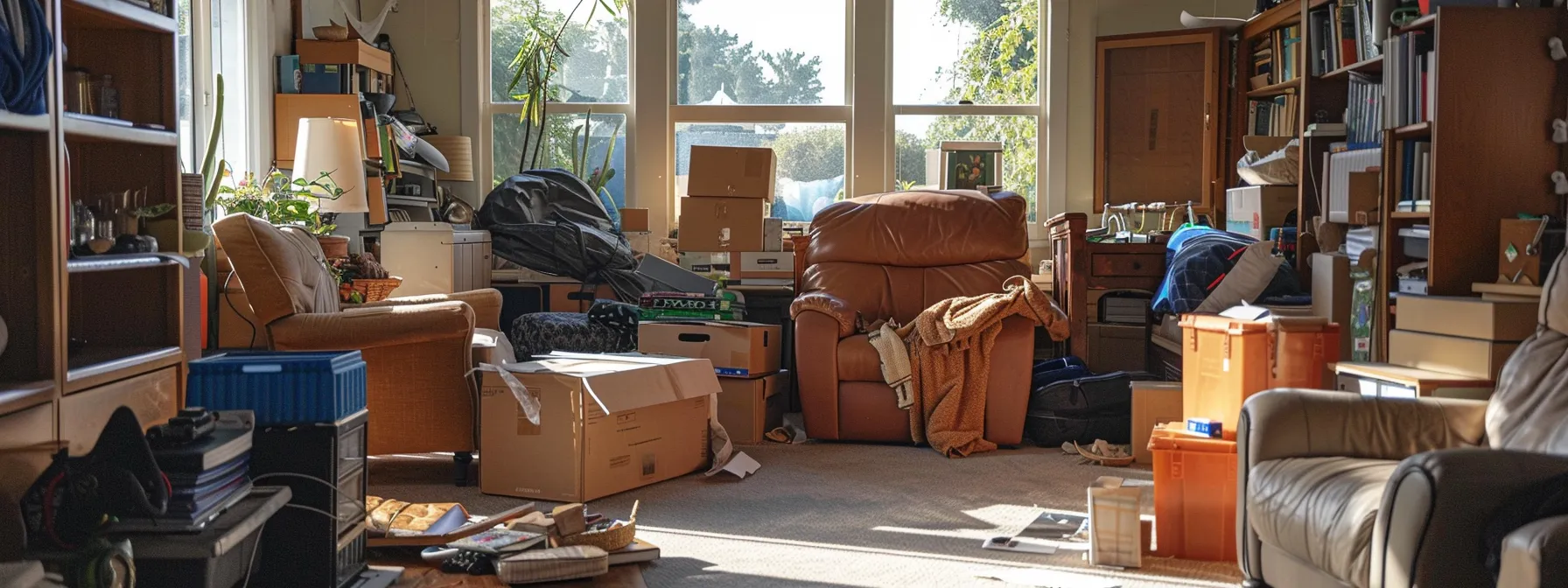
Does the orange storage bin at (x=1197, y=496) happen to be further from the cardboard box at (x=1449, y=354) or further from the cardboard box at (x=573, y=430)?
the cardboard box at (x=573, y=430)

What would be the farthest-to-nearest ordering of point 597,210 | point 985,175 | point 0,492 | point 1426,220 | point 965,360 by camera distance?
point 597,210 → point 985,175 → point 965,360 → point 1426,220 → point 0,492

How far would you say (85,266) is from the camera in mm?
2641

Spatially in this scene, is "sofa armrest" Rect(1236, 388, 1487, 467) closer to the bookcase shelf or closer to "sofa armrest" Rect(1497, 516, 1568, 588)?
"sofa armrest" Rect(1497, 516, 1568, 588)

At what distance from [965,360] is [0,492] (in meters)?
3.09

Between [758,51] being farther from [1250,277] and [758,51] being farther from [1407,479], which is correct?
[1407,479]

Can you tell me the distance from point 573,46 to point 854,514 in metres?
3.99

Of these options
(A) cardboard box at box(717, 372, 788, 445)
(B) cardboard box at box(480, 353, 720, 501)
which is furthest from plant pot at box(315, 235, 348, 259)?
(A) cardboard box at box(717, 372, 788, 445)

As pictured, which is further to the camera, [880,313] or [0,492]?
[880,313]

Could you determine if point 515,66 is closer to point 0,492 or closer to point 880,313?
point 880,313

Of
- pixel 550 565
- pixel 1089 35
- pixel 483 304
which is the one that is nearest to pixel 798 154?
pixel 1089 35

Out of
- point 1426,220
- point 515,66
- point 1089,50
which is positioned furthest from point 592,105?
point 1426,220

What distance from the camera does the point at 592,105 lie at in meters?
6.79

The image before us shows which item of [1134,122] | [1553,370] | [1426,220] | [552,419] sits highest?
[1134,122]

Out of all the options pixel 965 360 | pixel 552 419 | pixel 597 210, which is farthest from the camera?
pixel 597 210
